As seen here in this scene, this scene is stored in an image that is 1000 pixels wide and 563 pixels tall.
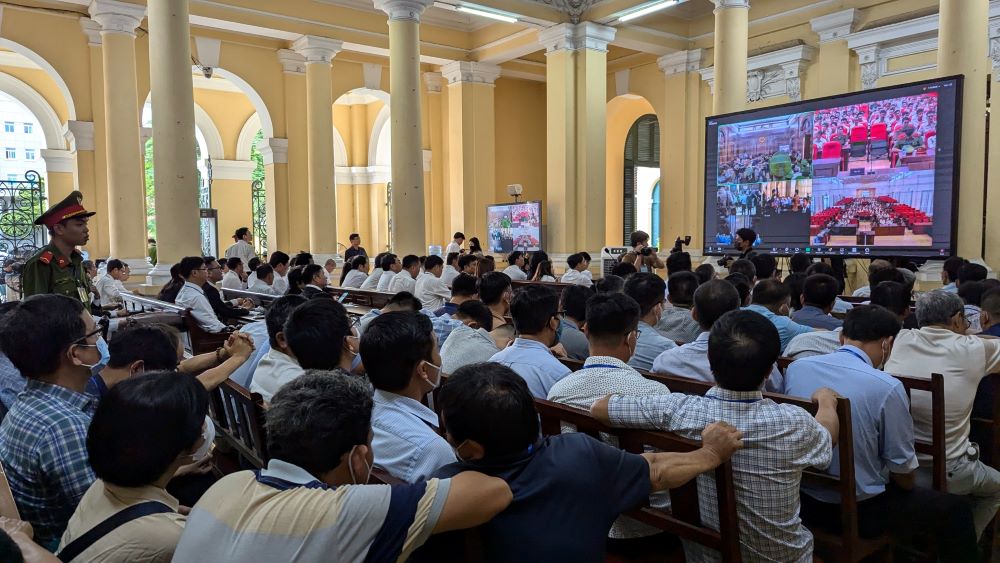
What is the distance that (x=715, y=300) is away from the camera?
2982 mm

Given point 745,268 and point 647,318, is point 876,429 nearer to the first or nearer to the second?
point 647,318

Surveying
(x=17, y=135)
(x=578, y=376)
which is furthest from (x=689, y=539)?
(x=17, y=135)

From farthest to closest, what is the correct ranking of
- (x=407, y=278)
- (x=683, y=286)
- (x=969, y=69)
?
(x=407, y=278) < (x=969, y=69) < (x=683, y=286)

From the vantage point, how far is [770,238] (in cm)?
865

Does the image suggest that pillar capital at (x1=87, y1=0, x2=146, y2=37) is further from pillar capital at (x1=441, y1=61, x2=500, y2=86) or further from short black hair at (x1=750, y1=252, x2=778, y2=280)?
short black hair at (x1=750, y1=252, x2=778, y2=280)

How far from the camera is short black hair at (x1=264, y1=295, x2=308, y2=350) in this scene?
2908mm

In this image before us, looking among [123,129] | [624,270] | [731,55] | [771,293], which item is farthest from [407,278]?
[731,55]

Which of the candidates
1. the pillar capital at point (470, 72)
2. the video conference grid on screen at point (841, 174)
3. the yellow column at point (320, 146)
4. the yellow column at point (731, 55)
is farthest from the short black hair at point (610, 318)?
the pillar capital at point (470, 72)

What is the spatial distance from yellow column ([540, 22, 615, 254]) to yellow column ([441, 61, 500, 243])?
77.8 inches

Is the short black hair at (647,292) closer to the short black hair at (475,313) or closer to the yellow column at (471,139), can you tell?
the short black hair at (475,313)

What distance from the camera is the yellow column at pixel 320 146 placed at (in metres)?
11.5

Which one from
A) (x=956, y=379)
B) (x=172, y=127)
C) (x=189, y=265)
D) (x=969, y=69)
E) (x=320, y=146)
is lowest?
(x=956, y=379)

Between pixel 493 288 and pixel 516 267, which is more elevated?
pixel 493 288

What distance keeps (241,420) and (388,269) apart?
6.03 meters
